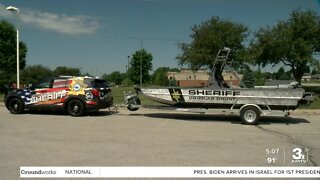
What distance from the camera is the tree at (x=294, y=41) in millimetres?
34406

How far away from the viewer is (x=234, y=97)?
45.9ft

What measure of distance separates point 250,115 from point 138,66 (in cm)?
6771

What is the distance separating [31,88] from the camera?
653 inches

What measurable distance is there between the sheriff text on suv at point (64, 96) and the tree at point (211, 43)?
22.3 meters

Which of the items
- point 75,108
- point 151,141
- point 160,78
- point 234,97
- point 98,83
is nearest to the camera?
point 151,141

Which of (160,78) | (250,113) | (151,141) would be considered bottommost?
(151,141)

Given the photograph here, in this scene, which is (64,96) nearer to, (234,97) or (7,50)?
(234,97)

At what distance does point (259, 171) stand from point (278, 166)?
0.33m

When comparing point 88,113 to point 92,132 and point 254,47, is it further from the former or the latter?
point 254,47

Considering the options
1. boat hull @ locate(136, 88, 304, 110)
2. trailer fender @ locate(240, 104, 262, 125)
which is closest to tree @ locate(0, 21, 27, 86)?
boat hull @ locate(136, 88, 304, 110)

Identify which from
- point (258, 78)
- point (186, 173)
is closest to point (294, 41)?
point (258, 78)

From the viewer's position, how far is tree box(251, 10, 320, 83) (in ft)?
113

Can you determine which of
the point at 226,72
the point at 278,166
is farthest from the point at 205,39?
the point at 278,166

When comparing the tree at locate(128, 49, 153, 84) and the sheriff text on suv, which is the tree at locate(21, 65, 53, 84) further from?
the sheriff text on suv
